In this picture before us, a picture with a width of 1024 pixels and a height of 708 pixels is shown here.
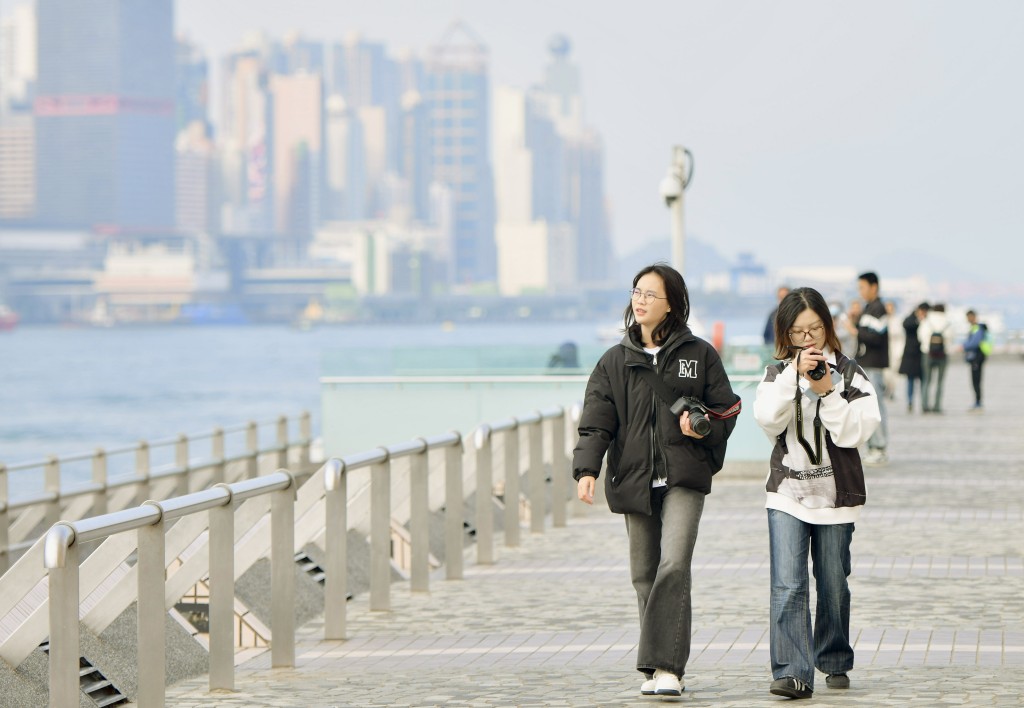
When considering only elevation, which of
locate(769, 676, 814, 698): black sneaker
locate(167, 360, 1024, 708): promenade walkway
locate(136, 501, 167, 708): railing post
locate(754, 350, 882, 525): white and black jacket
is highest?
locate(754, 350, 882, 525): white and black jacket

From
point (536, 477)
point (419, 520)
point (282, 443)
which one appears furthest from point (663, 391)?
point (282, 443)

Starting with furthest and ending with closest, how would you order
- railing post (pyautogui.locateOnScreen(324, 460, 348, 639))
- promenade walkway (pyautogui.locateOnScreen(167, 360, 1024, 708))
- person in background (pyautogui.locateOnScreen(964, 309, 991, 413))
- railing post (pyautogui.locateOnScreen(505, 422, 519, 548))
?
person in background (pyautogui.locateOnScreen(964, 309, 991, 413))
railing post (pyautogui.locateOnScreen(505, 422, 519, 548))
railing post (pyautogui.locateOnScreen(324, 460, 348, 639))
promenade walkway (pyautogui.locateOnScreen(167, 360, 1024, 708))

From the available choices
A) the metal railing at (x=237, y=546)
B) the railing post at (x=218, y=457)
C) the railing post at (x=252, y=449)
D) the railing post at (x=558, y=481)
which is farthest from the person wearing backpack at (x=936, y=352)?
the metal railing at (x=237, y=546)

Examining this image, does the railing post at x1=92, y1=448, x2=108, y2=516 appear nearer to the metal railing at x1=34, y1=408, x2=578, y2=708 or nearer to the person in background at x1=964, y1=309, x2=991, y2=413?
the metal railing at x1=34, y1=408, x2=578, y2=708

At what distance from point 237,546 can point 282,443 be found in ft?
44.6

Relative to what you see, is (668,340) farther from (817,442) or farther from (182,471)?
(182,471)

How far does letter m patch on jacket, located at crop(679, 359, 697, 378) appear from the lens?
6227 millimetres

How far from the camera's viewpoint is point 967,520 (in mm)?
12391

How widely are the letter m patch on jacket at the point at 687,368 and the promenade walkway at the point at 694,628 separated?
1.14m

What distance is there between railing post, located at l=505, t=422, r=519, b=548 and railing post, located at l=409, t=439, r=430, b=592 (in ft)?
6.40

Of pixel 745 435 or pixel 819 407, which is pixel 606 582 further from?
Answer: pixel 745 435

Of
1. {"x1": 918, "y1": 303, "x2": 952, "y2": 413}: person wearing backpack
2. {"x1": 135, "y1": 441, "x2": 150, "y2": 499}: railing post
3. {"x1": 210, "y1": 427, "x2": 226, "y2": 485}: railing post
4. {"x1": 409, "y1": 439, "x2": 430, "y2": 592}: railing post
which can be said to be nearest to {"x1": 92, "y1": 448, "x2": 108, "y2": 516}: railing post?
{"x1": 135, "y1": 441, "x2": 150, "y2": 499}: railing post

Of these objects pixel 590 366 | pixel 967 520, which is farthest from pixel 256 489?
pixel 590 366

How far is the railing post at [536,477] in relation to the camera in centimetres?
1262
